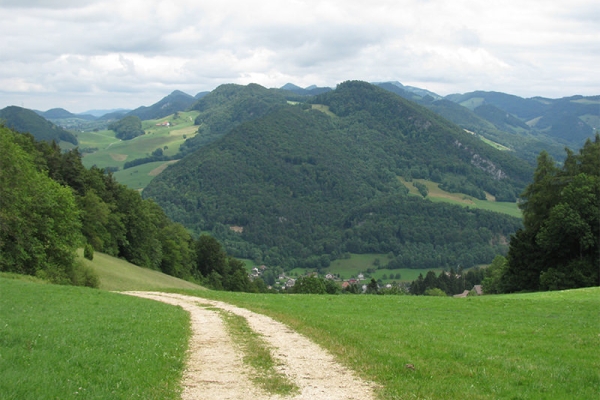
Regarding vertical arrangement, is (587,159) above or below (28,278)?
above

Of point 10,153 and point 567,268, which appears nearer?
point 10,153

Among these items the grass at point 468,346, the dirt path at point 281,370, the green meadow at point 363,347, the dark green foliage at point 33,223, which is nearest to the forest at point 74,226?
the dark green foliage at point 33,223

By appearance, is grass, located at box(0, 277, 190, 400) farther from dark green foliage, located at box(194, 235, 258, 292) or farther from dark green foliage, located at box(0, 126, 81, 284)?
dark green foliage, located at box(194, 235, 258, 292)

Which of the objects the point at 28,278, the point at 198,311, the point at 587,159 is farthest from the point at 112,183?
the point at 587,159

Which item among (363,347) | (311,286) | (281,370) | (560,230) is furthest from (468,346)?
(311,286)

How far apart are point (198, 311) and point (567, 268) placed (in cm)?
3600

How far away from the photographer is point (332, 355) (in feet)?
48.5

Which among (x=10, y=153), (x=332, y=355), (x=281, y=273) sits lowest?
(x=281, y=273)

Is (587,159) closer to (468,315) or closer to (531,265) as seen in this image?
(531,265)

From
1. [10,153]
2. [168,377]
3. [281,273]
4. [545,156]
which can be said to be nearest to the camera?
[168,377]

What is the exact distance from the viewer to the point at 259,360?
559 inches

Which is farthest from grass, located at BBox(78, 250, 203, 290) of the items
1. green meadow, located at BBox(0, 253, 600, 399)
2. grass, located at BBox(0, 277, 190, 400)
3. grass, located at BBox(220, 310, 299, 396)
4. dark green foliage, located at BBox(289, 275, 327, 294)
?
grass, located at BBox(220, 310, 299, 396)

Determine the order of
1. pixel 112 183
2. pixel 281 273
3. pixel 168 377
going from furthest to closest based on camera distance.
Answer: pixel 281 273 → pixel 112 183 → pixel 168 377

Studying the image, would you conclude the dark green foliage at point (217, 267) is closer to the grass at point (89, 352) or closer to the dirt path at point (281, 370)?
the grass at point (89, 352)
